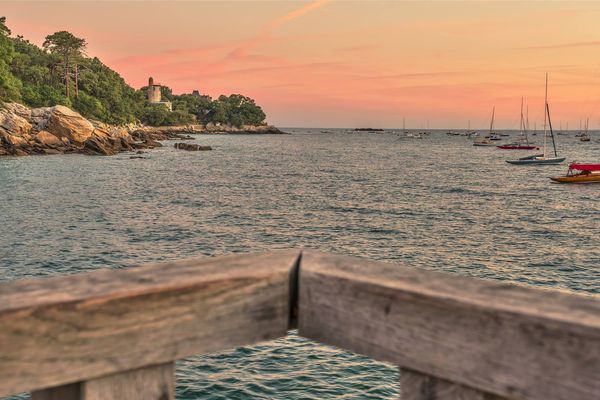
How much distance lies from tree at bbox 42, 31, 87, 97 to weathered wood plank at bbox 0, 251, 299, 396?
117 m

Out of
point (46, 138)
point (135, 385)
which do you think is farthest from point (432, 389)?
point (46, 138)

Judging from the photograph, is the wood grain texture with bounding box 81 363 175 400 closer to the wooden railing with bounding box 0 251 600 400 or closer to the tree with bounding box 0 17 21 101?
the wooden railing with bounding box 0 251 600 400

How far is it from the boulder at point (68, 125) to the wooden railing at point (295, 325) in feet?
270

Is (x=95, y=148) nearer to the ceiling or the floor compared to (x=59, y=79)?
nearer to the floor

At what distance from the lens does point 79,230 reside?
1063 inches

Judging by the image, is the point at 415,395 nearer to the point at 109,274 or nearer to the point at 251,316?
the point at 251,316

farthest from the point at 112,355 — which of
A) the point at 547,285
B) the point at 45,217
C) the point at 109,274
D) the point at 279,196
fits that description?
the point at 279,196

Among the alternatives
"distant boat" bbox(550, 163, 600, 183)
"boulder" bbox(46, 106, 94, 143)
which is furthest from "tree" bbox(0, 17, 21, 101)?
"distant boat" bbox(550, 163, 600, 183)

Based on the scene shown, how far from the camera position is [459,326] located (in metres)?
1.33

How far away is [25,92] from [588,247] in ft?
298

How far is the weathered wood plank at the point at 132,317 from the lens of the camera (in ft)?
4.12

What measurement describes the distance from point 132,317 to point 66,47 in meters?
123

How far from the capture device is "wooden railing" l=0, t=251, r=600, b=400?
124 centimetres

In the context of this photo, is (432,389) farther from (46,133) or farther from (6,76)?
(6,76)
